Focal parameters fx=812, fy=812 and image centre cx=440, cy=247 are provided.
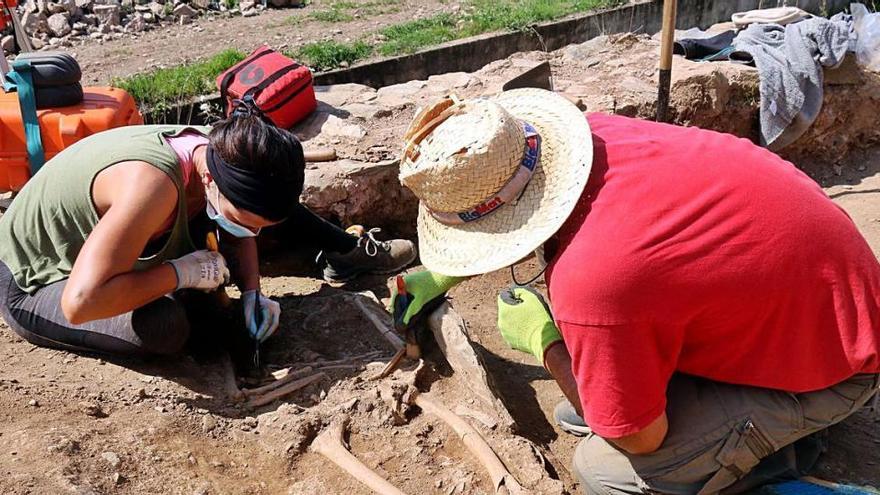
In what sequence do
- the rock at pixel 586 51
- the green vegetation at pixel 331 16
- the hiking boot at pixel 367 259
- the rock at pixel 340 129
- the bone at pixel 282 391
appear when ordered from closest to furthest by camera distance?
the bone at pixel 282 391 < the hiking boot at pixel 367 259 < the rock at pixel 340 129 < the rock at pixel 586 51 < the green vegetation at pixel 331 16

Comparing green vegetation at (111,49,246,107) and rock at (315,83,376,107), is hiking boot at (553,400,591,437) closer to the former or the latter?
rock at (315,83,376,107)

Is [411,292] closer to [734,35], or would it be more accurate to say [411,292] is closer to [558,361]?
[558,361]

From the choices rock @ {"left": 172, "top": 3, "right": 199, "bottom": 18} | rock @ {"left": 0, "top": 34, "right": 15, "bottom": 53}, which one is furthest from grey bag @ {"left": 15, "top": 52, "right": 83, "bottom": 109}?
rock @ {"left": 172, "top": 3, "right": 199, "bottom": 18}

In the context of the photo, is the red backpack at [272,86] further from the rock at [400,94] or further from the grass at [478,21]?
the grass at [478,21]

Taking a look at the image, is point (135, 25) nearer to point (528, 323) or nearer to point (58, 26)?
point (58, 26)

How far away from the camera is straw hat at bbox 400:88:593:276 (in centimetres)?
185

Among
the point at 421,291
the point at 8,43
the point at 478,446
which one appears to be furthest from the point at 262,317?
the point at 8,43

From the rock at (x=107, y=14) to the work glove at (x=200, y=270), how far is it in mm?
6023

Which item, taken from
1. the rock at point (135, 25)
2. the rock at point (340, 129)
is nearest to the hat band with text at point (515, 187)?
the rock at point (340, 129)

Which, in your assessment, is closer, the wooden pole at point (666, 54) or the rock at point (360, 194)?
the rock at point (360, 194)

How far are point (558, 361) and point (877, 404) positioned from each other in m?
1.47

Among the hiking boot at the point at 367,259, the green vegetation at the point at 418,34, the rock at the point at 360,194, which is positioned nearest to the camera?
the hiking boot at the point at 367,259

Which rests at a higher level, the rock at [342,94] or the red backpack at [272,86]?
the red backpack at [272,86]

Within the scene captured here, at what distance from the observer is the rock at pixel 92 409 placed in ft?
8.45
